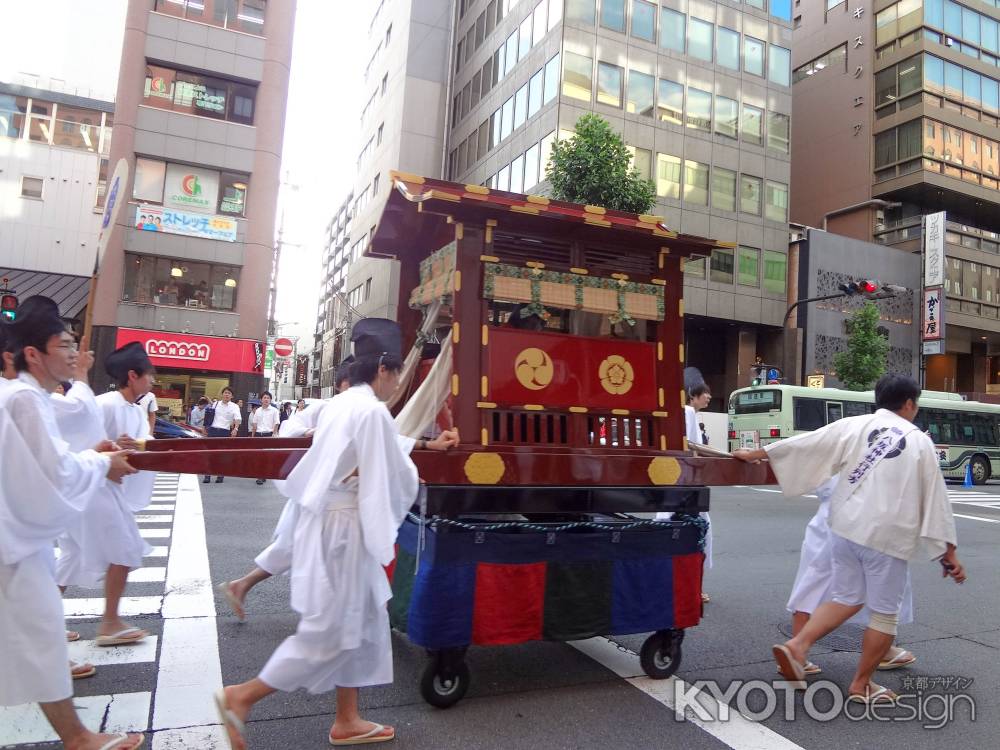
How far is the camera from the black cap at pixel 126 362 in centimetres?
470

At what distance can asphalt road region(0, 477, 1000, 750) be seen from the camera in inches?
135

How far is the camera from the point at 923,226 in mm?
34844

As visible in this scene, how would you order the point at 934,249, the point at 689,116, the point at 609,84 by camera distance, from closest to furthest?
the point at 609,84 < the point at 689,116 < the point at 934,249

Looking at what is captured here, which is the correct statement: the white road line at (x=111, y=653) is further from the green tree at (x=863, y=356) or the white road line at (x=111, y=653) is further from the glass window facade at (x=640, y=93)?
the green tree at (x=863, y=356)

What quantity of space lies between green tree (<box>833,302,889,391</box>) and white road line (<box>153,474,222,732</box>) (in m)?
28.0

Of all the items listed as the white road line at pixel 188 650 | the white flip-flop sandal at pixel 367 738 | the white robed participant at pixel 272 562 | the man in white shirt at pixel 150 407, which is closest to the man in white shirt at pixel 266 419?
the man in white shirt at pixel 150 407

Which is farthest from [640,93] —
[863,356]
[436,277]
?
[436,277]

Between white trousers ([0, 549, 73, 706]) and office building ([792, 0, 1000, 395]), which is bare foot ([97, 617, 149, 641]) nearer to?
white trousers ([0, 549, 73, 706])

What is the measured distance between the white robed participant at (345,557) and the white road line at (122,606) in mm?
2577

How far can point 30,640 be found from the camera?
2832 mm

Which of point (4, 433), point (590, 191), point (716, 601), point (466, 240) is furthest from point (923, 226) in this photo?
point (4, 433)

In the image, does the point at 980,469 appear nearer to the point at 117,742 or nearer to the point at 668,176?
the point at 668,176

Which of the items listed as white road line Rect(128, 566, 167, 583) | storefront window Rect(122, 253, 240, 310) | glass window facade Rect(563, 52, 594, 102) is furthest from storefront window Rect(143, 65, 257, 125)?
white road line Rect(128, 566, 167, 583)

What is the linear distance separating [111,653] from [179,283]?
22713mm
